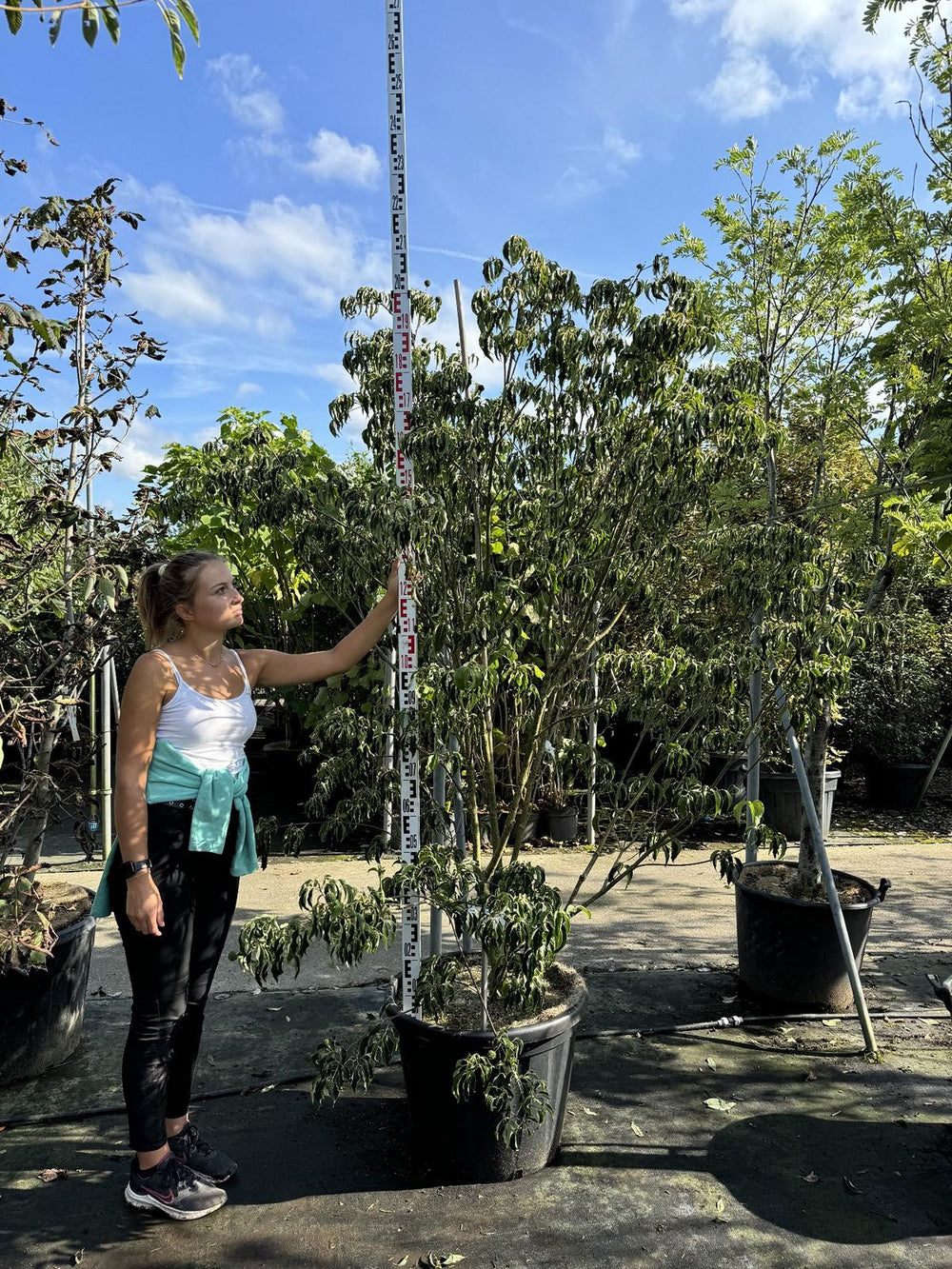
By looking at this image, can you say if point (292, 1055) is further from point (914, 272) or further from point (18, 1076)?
point (914, 272)

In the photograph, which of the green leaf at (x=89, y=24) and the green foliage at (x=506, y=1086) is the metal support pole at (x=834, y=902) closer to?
the green foliage at (x=506, y=1086)

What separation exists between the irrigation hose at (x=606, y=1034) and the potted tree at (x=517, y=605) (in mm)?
823

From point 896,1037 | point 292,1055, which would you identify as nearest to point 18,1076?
point 292,1055

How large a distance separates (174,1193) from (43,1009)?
3.89 ft

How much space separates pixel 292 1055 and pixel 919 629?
22.1ft

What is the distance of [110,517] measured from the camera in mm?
3932

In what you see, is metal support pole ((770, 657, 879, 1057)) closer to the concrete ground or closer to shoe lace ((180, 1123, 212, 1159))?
the concrete ground

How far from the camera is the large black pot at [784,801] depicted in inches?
305

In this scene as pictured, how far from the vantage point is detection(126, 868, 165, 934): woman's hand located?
253 cm

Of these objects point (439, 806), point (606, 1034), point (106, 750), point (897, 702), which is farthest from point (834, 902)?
point (897, 702)

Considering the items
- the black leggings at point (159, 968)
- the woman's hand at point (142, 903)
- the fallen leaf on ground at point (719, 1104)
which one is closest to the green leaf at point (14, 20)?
the black leggings at point (159, 968)

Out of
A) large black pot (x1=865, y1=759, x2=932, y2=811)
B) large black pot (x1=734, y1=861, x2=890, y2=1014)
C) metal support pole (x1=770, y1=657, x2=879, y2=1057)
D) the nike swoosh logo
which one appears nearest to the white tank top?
the nike swoosh logo

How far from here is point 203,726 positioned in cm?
270

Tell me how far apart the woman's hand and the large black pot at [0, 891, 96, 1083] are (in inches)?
42.4
